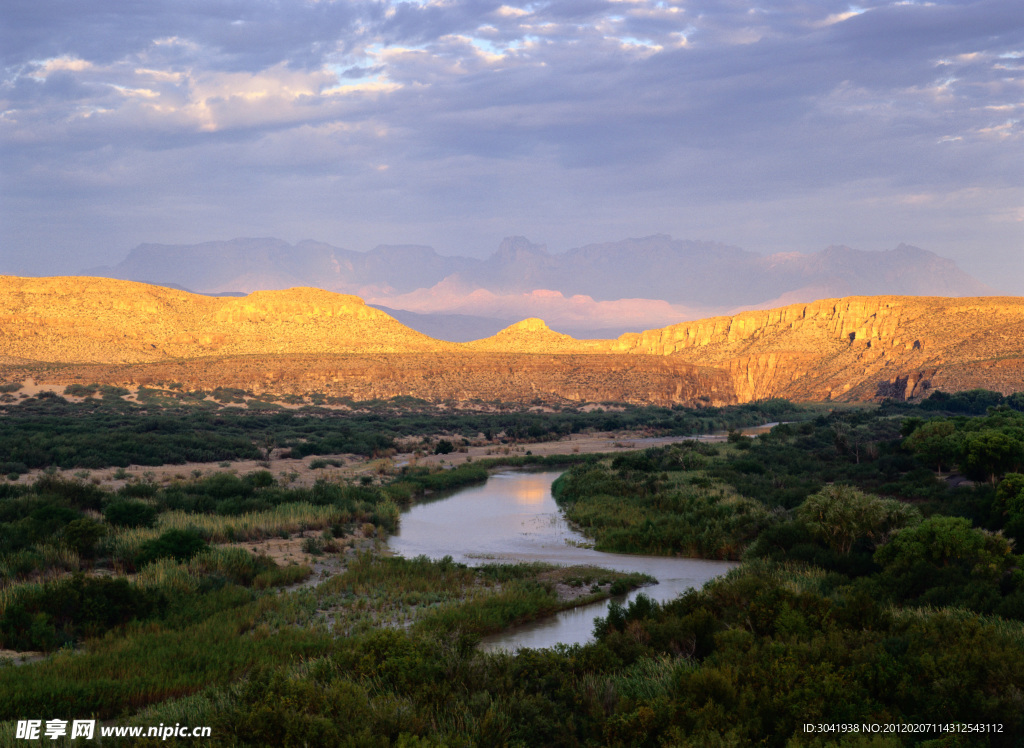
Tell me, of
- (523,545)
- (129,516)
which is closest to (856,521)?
(523,545)

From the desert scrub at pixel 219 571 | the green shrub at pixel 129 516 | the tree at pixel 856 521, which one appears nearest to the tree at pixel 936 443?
the tree at pixel 856 521

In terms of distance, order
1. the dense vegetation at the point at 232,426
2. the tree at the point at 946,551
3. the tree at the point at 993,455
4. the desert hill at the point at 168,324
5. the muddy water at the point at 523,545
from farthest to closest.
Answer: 1. the desert hill at the point at 168,324
2. the dense vegetation at the point at 232,426
3. the tree at the point at 993,455
4. the muddy water at the point at 523,545
5. the tree at the point at 946,551

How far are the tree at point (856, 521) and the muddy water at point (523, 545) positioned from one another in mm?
2571

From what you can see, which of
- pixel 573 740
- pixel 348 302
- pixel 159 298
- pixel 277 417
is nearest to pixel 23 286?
pixel 159 298

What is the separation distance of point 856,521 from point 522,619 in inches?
285

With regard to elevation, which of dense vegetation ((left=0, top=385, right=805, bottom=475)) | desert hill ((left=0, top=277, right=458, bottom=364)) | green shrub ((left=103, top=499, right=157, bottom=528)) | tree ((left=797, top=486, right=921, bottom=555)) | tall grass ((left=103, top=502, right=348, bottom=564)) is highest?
desert hill ((left=0, top=277, right=458, bottom=364))

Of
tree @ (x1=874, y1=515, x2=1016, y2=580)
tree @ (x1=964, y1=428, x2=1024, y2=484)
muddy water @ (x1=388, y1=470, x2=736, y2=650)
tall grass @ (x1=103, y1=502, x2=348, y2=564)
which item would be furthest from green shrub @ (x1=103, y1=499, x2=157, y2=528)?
tree @ (x1=964, y1=428, x2=1024, y2=484)

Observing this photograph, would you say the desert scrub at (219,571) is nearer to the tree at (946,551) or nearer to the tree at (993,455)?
the tree at (946,551)

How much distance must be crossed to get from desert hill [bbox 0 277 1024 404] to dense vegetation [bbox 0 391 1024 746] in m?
66.5

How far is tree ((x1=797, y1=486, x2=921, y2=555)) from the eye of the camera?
51.5ft

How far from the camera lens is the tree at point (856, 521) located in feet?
51.5

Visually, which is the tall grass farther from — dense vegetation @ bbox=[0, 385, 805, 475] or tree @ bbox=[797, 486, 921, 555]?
tree @ bbox=[797, 486, 921, 555]

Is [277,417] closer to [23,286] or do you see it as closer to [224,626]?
[224,626]

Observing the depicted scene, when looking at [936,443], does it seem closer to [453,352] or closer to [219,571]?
[219,571]
